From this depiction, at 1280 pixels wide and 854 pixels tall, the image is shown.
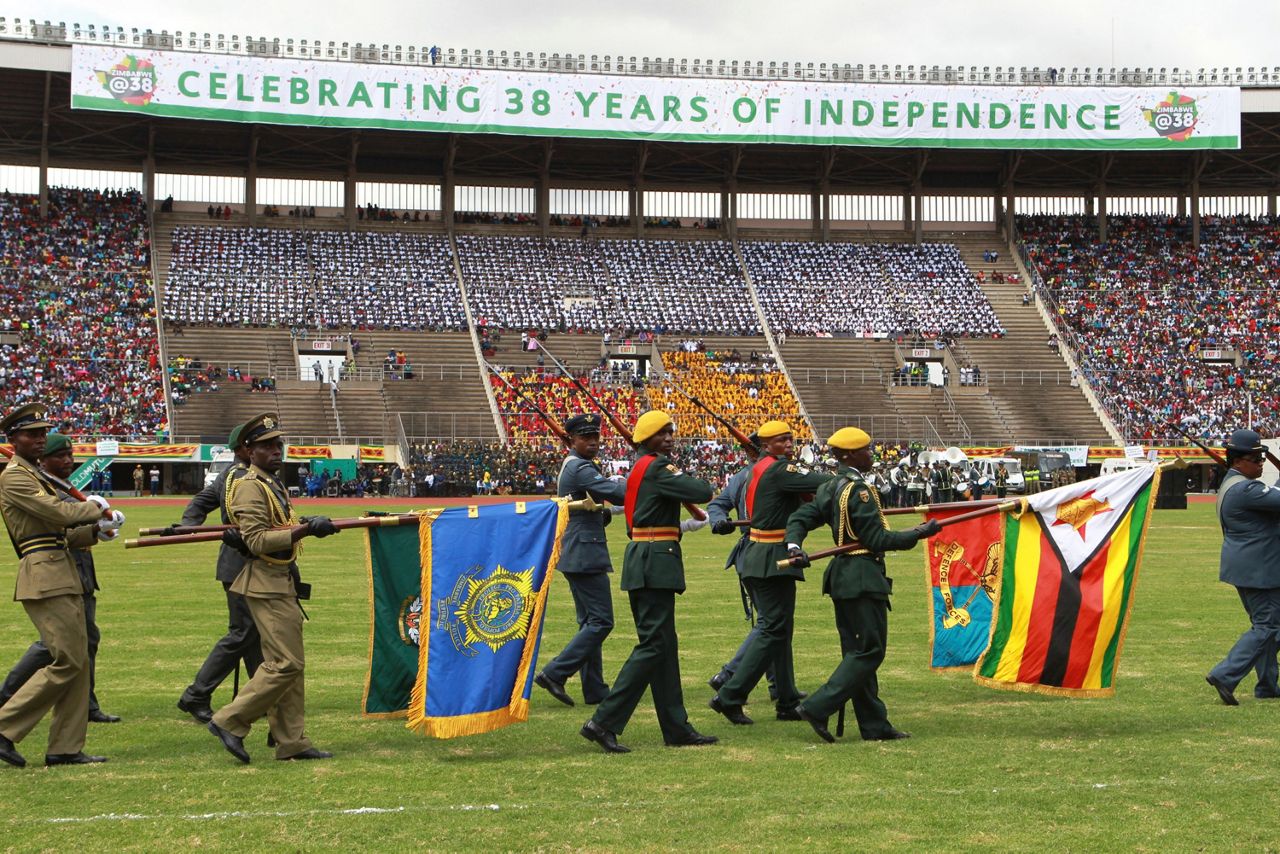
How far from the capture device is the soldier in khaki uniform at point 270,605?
8.19m

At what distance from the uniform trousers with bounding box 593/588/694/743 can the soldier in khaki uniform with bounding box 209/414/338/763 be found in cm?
174

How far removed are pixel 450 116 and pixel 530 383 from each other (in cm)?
1121

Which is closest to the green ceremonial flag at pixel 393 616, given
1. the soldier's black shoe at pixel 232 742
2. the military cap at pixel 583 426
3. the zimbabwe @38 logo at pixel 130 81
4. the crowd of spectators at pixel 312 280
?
the soldier's black shoe at pixel 232 742

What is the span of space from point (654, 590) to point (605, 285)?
48.5 metres

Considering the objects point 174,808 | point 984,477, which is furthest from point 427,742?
point 984,477

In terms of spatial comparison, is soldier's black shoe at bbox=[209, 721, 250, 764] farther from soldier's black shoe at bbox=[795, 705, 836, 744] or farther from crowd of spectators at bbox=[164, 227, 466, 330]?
crowd of spectators at bbox=[164, 227, 466, 330]

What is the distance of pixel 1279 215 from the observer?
2516 inches

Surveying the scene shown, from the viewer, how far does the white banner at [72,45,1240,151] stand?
167 feet

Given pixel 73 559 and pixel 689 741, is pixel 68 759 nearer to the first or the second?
pixel 73 559

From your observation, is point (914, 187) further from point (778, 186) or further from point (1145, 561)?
point (1145, 561)

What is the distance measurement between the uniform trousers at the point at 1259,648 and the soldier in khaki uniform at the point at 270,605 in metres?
6.14

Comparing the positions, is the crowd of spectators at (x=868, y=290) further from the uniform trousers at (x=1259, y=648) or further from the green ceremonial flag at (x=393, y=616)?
the green ceremonial flag at (x=393, y=616)

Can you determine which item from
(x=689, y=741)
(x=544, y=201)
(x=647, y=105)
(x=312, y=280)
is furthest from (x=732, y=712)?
(x=544, y=201)

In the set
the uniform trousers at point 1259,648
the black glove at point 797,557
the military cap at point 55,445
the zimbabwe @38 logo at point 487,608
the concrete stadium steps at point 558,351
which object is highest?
the concrete stadium steps at point 558,351
